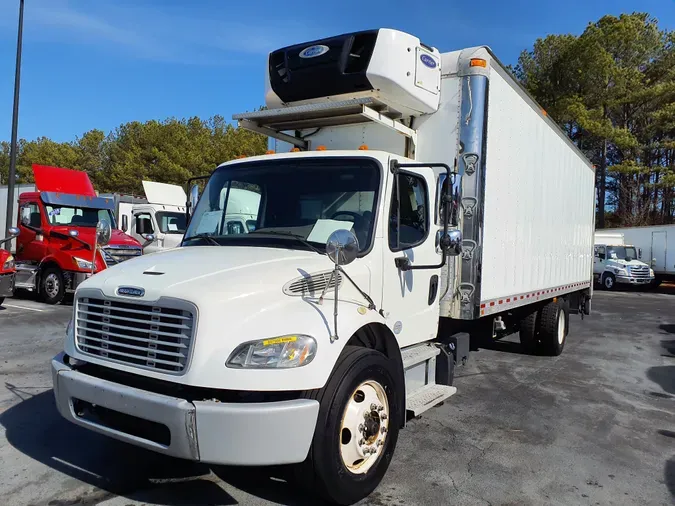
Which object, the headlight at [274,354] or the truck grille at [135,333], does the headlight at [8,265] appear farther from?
the headlight at [274,354]

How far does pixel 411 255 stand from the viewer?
4430mm

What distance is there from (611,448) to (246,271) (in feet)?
12.0

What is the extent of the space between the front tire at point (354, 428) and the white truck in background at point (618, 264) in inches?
923

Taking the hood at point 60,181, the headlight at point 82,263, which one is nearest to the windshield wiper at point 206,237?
the headlight at point 82,263

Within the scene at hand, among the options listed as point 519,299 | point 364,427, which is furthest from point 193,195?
point 519,299

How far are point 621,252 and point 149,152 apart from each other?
29450mm

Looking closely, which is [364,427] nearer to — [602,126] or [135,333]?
[135,333]

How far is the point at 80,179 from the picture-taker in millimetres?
14406

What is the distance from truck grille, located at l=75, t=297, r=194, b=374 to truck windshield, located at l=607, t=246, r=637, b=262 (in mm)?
26876

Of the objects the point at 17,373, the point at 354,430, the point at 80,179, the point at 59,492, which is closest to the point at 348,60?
the point at 354,430

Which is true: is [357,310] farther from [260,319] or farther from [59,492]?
[59,492]

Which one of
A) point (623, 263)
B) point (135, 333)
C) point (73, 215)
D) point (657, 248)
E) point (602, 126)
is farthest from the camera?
point (602, 126)

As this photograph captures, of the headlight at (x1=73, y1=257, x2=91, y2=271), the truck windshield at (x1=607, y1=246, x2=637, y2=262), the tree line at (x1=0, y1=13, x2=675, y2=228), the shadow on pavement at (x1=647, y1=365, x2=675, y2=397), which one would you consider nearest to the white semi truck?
Result: the shadow on pavement at (x1=647, y1=365, x2=675, y2=397)

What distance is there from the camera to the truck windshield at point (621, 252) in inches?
1027
